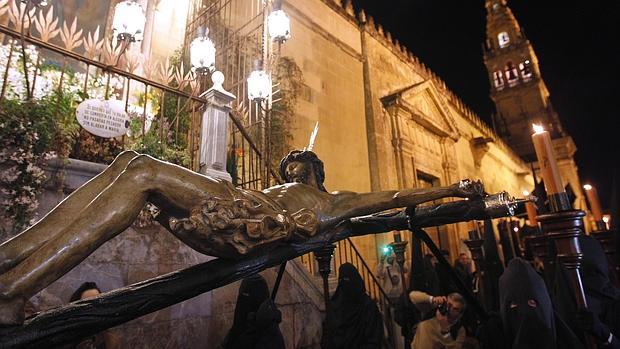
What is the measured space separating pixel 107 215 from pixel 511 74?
40219 mm

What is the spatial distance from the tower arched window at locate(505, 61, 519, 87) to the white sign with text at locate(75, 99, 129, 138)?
3704cm

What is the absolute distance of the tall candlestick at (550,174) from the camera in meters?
1.78

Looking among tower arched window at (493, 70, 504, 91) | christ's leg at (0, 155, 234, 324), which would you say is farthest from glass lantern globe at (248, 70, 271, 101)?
tower arched window at (493, 70, 504, 91)

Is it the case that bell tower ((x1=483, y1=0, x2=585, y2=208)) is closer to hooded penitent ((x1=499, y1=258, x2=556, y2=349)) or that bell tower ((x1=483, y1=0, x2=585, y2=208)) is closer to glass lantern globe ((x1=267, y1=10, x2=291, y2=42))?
glass lantern globe ((x1=267, y1=10, x2=291, y2=42))

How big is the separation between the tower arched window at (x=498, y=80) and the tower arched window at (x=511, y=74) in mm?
570

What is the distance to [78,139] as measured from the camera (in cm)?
404

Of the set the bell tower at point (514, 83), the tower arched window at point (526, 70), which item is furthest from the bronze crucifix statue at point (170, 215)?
the tower arched window at point (526, 70)

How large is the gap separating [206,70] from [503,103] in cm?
3431

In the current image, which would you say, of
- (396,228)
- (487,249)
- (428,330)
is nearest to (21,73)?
(396,228)

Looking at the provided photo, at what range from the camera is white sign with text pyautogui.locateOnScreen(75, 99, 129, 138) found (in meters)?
3.92

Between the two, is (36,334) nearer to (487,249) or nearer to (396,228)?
(396,228)

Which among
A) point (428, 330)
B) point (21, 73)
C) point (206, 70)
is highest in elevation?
point (206, 70)

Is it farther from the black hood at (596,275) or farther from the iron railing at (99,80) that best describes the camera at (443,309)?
the iron railing at (99,80)

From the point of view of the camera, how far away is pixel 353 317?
157 inches
